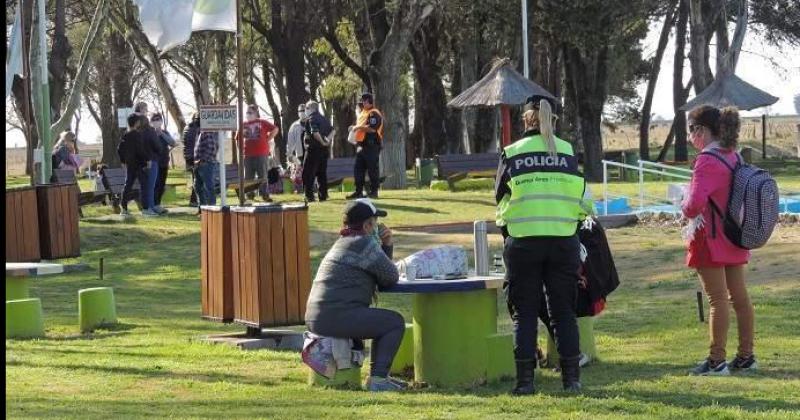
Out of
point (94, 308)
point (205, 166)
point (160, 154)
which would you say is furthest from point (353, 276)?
point (160, 154)

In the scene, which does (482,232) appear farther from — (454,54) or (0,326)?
(454,54)

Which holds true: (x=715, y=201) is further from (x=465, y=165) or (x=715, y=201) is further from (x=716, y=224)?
(x=465, y=165)

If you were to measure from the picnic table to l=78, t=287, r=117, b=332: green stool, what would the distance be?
5564 mm

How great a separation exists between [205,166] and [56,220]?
6.04m

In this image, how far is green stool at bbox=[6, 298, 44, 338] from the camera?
602 inches

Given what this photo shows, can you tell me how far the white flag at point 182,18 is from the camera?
726 inches

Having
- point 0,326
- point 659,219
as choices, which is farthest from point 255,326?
point 659,219

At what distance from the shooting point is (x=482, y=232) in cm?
1166

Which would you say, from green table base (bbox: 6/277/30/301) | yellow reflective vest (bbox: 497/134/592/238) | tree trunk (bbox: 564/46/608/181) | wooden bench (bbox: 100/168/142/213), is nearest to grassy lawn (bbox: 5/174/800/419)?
green table base (bbox: 6/277/30/301)

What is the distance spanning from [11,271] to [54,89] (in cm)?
2758

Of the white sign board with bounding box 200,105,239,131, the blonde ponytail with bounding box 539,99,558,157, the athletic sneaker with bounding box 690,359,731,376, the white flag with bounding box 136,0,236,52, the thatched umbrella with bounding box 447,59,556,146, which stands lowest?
the athletic sneaker with bounding box 690,359,731,376

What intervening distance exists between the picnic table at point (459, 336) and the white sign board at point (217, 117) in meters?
7.85

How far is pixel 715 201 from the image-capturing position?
35.8 feet

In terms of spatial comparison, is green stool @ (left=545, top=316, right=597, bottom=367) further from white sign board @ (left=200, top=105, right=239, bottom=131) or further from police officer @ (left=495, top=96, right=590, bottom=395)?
white sign board @ (left=200, top=105, right=239, bottom=131)
